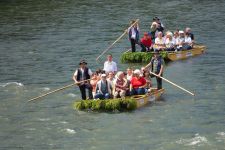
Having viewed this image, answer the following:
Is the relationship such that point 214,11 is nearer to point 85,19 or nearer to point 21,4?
point 85,19

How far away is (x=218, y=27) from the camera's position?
57.7 m

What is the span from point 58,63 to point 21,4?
31.6 metres

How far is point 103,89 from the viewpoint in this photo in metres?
34.7

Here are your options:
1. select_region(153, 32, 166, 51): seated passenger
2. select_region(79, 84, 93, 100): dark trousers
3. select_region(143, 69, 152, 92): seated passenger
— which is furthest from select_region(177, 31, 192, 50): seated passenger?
select_region(79, 84, 93, 100): dark trousers

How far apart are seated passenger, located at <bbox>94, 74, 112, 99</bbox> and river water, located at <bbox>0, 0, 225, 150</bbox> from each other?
3.04ft

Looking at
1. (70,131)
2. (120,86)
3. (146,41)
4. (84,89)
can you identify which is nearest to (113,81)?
(120,86)

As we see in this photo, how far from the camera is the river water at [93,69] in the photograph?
31406 millimetres

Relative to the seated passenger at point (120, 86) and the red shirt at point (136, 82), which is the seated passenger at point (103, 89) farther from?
the red shirt at point (136, 82)

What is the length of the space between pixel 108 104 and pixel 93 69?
11033mm

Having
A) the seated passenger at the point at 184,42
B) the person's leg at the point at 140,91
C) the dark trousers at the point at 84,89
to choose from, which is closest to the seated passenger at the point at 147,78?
the person's leg at the point at 140,91

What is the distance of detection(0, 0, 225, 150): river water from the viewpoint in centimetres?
3141

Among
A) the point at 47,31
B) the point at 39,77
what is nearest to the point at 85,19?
the point at 47,31

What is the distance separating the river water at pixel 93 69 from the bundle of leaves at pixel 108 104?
1.00ft

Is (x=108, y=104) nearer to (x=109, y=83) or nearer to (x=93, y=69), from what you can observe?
(x=109, y=83)
